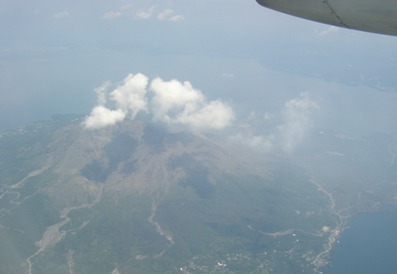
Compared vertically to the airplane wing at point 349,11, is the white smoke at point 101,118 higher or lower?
lower

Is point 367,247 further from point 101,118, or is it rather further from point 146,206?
point 101,118

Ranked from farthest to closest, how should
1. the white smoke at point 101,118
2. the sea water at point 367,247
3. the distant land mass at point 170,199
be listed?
the white smoke at point 101,118 < the distant land mass at point 170,199 < the sea water at point 367,247

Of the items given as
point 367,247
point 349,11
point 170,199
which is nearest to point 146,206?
point 170,199

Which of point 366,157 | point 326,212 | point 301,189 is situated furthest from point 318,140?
point 326,212

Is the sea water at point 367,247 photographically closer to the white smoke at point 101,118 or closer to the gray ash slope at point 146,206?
the gray ash slope at point 146,206

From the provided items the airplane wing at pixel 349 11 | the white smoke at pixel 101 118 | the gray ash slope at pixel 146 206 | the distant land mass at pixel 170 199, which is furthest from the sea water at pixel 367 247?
the white smoke at pixel 101 118

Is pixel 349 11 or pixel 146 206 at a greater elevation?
pixel 349 11

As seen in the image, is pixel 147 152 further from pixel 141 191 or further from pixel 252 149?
pixel 252 149
